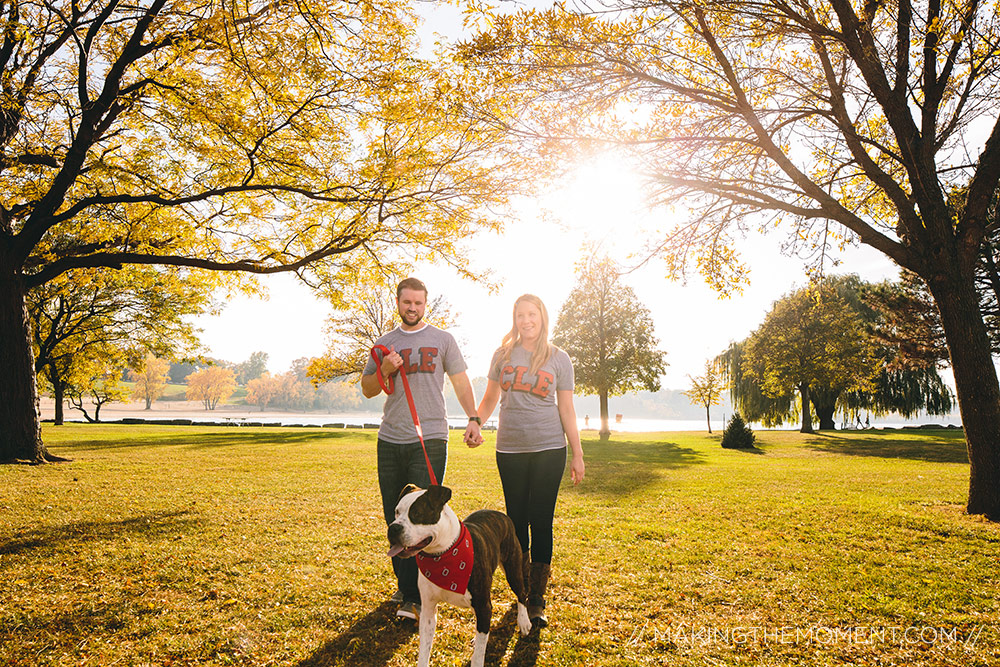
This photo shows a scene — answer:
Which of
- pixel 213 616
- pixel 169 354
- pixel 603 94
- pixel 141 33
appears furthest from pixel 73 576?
pixel 169 354

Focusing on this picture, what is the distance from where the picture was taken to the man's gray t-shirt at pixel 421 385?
13.4ft

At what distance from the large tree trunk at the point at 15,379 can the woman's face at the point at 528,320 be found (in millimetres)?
14371

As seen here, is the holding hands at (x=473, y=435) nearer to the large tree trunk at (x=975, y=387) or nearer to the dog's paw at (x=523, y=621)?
the dog's paw at (x=523, y=621)

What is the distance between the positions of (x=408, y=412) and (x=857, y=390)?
39.0 meters

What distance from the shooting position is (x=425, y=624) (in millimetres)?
3066

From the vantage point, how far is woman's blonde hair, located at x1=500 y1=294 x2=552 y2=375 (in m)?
4.20

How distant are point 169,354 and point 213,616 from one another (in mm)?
23982

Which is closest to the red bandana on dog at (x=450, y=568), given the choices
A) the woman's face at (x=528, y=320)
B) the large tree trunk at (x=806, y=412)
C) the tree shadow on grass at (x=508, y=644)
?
the tree shadow on grass at (x=508, y=644)

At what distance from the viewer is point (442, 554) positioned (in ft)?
9.64

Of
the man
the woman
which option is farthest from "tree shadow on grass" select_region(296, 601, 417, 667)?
the woman

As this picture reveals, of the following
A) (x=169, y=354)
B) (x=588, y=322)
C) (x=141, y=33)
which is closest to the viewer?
(x=141, y=33)

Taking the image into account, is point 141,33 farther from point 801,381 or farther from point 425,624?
point 801,381

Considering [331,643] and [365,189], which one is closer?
[331,643]

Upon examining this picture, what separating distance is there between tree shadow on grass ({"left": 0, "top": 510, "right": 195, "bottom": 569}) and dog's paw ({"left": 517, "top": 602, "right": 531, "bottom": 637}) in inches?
211
